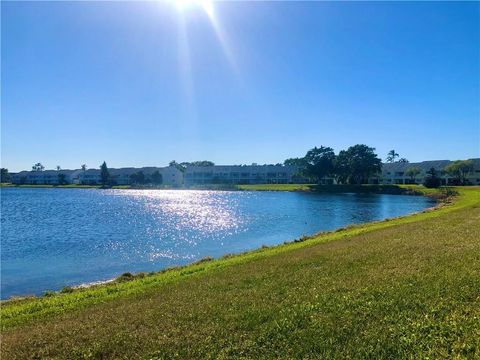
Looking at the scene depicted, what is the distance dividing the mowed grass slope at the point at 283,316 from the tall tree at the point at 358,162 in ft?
366

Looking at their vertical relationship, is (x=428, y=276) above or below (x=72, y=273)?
above

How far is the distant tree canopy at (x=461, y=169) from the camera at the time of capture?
119688 mm

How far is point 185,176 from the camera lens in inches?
7554

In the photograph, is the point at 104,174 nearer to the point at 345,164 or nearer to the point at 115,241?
the point at 345,164

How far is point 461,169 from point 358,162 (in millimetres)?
30970

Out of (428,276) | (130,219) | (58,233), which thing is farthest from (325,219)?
(428,276)

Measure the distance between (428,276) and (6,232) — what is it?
39.3 meters

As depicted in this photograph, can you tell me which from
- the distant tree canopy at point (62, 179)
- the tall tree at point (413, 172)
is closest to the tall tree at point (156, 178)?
the distant tree canopy at point (62, 179)

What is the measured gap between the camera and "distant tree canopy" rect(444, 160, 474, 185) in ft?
393

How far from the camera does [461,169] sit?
12075cm

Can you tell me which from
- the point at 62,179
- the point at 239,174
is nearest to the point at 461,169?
the point at 239,174

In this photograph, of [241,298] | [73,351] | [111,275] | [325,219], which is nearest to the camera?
[73,351]

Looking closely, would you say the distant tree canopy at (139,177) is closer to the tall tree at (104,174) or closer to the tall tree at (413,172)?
the tall tree at (104,174)

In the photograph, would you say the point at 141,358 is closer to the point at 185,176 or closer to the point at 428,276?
the point at 428,276
